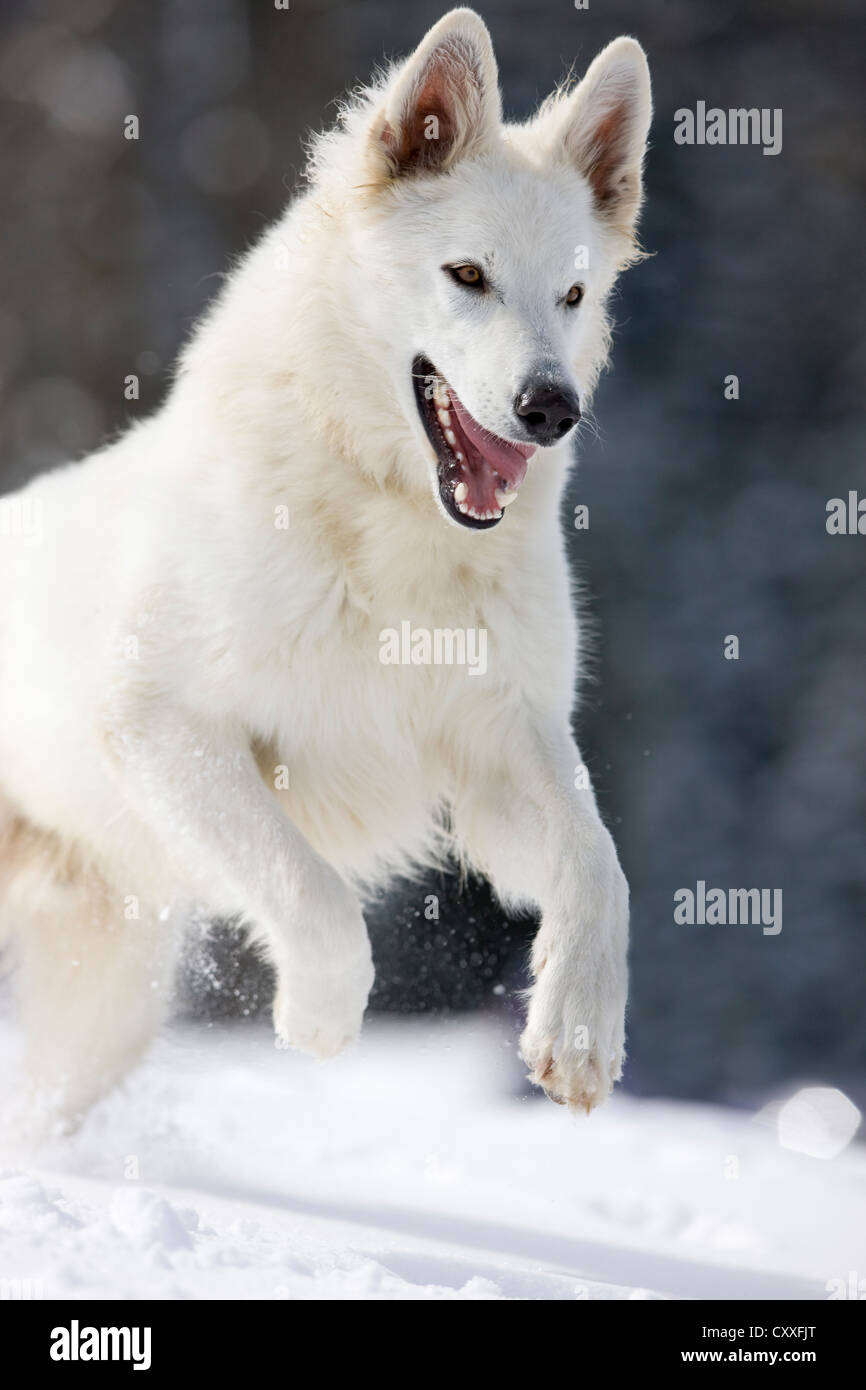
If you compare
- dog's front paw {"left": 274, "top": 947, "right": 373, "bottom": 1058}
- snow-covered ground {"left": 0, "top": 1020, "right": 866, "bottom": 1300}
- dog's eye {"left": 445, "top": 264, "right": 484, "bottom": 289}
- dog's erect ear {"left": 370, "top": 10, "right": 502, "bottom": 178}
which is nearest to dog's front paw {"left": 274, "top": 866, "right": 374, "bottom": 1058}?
dog's front paw {"left": 274, "top": 947, "right": 373, "bottom": 1058}

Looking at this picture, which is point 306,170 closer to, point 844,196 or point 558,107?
point 558,107

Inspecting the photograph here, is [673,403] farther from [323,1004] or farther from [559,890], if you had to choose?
[323,1004]

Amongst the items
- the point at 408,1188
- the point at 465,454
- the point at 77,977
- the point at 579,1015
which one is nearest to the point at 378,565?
the point at 465,454

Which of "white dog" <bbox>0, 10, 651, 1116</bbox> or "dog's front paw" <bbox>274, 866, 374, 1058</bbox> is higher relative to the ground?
"white dog" <bbox>0, 10, 651, 1116</bbox>

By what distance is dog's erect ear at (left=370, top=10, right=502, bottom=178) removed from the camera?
8.83 ft

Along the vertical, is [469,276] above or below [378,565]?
above

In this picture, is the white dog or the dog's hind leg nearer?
the white dog

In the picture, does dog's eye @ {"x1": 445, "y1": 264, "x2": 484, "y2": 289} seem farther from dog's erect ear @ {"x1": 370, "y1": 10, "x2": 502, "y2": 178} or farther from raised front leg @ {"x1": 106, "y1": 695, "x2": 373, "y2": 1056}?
raised front leg @ {"x1": 106, "y1": 695, "x2": 373, "y2": 1056}

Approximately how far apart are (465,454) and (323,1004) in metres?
1.27

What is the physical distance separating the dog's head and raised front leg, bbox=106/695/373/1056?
787 millimetres

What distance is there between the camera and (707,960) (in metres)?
6.61

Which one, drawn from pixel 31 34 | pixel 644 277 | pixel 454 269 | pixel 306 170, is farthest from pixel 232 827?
pixel 644 277

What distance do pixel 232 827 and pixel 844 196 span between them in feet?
16.5

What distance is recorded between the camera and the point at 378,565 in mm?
2898
